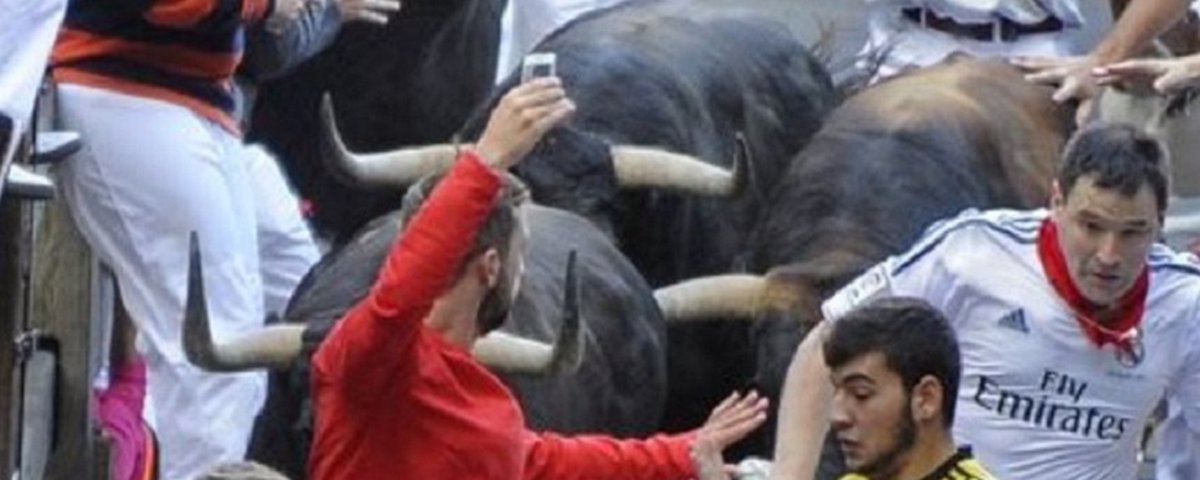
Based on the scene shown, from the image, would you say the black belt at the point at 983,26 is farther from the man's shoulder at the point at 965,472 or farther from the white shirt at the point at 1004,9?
the man's shoulder at the point at 965,472

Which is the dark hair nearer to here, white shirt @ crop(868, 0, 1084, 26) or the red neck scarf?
the red neck scarf

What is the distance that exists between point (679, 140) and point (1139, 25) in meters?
1.80

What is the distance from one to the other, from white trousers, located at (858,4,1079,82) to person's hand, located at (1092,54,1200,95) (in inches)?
98.5

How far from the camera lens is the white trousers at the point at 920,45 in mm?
14742

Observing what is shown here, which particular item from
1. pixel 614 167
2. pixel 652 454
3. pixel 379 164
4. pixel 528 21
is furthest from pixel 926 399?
pixel 528 21

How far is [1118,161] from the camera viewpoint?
1062cm

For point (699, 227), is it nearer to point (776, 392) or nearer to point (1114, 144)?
point (776, 392)

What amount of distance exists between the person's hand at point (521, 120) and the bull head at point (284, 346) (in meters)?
2.04

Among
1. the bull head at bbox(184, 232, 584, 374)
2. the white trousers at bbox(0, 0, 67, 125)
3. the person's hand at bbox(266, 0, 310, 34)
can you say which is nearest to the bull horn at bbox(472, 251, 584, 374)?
the bull head at bbox(184, 232, 584, 374)

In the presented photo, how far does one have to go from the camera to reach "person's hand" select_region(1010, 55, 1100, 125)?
43.4 ft

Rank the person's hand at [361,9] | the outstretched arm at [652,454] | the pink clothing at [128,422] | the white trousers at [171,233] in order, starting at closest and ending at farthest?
the outstretched arm at [652,454] < the pink clothing at [128,422] < the white trousers at [171,233] < the person's hand at [361,9]

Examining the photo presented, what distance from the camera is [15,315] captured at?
10.9 m

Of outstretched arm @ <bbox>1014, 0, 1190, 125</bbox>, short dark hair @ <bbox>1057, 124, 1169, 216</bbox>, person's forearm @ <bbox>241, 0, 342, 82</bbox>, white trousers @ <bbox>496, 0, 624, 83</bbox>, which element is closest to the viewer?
short dark hair @ <bbox>1057, 124, 1169, 216</bbox>

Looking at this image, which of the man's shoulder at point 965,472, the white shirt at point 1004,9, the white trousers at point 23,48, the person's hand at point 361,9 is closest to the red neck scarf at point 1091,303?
the man's shoulder at point 965,472
